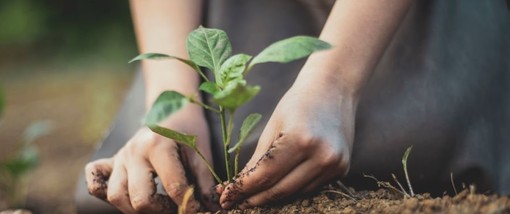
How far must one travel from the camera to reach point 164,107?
0.75m

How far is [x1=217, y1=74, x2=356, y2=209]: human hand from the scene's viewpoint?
0.89 m

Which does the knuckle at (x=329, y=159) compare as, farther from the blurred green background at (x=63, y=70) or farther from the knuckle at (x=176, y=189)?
the blurred green background at (x=63, y=70)

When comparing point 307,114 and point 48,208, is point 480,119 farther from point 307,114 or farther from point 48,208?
point 48,208

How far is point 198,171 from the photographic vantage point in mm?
1075

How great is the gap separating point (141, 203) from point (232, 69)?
32 centimetres

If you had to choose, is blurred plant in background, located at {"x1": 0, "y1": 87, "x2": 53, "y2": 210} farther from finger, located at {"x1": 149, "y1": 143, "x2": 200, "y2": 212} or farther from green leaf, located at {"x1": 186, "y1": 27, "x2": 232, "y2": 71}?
green leaf, located at {"x1": 186, "y1": 27, "x2": 232, "y2": 71}

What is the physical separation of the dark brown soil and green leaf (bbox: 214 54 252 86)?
201mm

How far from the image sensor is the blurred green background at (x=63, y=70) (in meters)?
3.28

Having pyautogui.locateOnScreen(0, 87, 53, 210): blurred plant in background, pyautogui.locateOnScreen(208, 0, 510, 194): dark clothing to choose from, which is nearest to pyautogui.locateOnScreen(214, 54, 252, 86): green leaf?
pyautogui.locateOnScreen(208, 0, 510, 194): dark clothing

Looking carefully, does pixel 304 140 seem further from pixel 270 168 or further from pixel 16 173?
pixel 16 173

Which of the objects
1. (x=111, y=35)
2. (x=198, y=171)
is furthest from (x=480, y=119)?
(x=111, y=35)

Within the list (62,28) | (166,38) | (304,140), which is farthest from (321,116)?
(62,28)

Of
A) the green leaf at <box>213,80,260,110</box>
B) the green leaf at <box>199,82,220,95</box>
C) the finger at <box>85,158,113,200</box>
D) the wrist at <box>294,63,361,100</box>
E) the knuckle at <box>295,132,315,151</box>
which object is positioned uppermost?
the green leaf at <box>213,80,260,110</box>

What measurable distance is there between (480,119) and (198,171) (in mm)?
525
